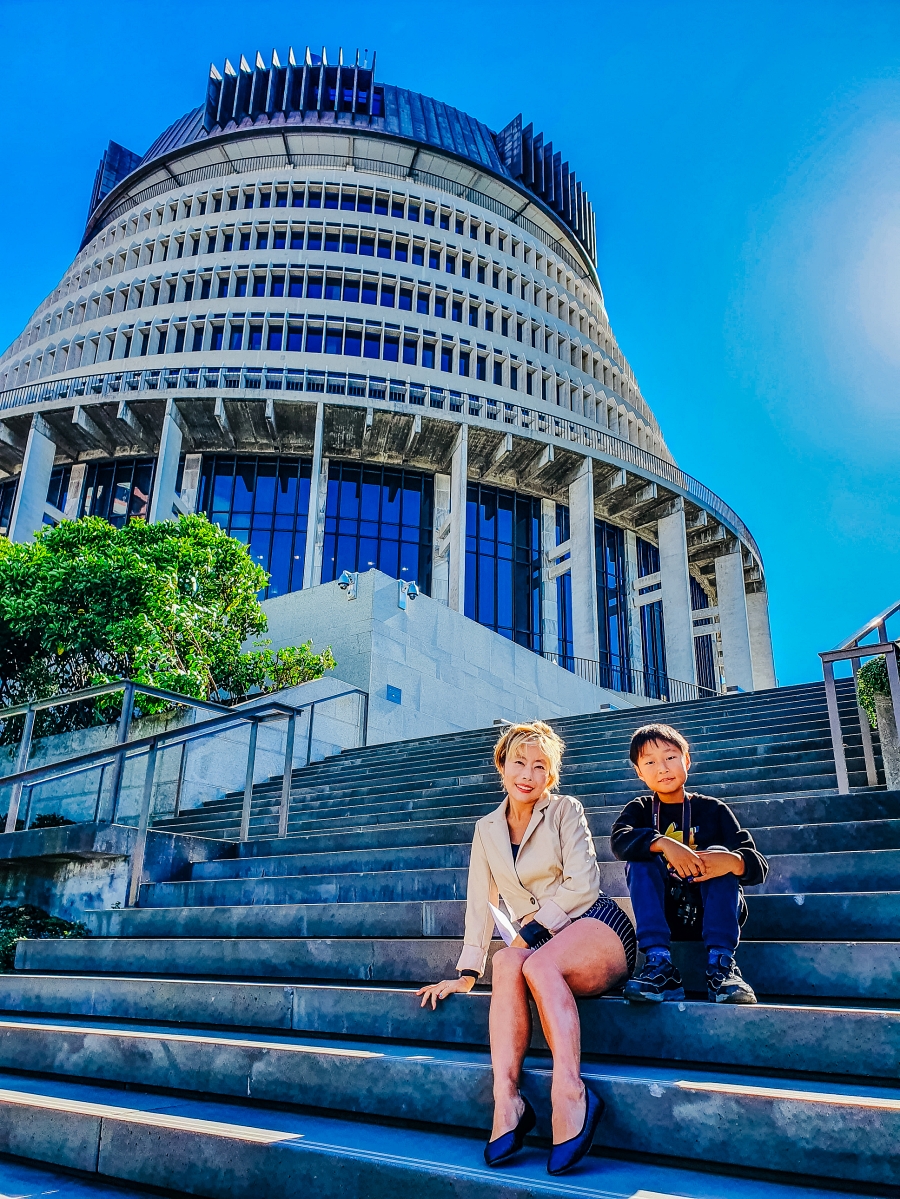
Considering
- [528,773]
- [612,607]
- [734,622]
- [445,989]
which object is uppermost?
[612,607]

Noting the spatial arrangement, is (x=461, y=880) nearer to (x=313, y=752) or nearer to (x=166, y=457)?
(x=313, y=752)

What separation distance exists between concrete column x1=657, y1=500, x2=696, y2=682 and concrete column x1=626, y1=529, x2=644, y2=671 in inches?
43.9

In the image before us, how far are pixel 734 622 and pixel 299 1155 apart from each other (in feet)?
99.7

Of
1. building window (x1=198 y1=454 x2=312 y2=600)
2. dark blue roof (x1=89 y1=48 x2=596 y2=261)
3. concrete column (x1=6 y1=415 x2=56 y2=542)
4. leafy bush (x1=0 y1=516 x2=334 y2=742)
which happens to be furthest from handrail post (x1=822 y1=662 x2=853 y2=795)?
dark blue roof (x1=89 y1=48 x2=596 y2=261)

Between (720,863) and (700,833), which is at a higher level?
(700,833)

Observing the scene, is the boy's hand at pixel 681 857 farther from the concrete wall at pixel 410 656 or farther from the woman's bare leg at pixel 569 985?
the concrete wall at pixel 410 656

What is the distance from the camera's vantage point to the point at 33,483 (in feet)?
90.7

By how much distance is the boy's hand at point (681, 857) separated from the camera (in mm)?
3025

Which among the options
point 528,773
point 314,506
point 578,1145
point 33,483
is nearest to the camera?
point 578,1145

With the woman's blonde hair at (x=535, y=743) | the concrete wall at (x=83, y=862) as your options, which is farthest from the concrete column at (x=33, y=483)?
the woman's blonde hair at (x=535, y=743)

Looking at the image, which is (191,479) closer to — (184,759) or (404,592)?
(404,592)

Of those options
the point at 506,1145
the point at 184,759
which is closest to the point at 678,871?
the point at 506,1145

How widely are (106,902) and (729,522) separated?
3043 centimetres

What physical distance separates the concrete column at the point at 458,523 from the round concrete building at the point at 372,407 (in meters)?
0.08
